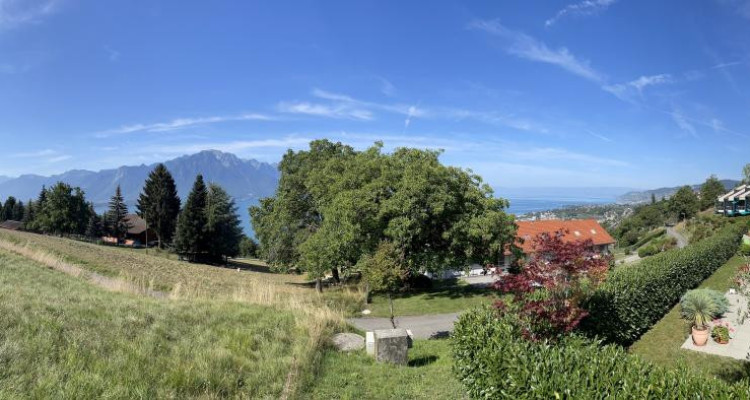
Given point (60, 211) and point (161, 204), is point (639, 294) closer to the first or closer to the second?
point (161, 204)

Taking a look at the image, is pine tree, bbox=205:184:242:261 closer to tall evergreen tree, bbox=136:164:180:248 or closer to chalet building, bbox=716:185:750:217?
tall evergreen tree, bbox=136:164:180:248

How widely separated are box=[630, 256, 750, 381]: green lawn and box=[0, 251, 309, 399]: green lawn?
7.26 meters

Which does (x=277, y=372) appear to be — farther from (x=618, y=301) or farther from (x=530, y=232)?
(x=530, y=232)

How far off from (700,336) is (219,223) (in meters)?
48.6

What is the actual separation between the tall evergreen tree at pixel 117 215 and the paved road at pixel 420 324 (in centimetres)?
6400

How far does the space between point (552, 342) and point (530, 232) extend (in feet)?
167

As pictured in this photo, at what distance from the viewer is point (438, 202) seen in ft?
70.7

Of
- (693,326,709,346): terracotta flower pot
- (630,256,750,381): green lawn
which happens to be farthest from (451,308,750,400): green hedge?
(693,326,709,346): terracotta flower pot

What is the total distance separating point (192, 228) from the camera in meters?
47.7

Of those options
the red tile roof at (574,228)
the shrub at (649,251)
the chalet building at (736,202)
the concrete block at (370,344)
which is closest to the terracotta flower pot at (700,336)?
the concrete block at (370,344)

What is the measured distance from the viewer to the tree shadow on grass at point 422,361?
30.7 feet

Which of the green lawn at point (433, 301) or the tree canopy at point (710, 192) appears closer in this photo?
the green lawn at point (433, 301)

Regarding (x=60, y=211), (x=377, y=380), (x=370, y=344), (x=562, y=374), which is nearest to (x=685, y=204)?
(x=370, y=344)

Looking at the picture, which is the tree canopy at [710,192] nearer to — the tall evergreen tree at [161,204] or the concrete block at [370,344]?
the concrete block at [370,344]
